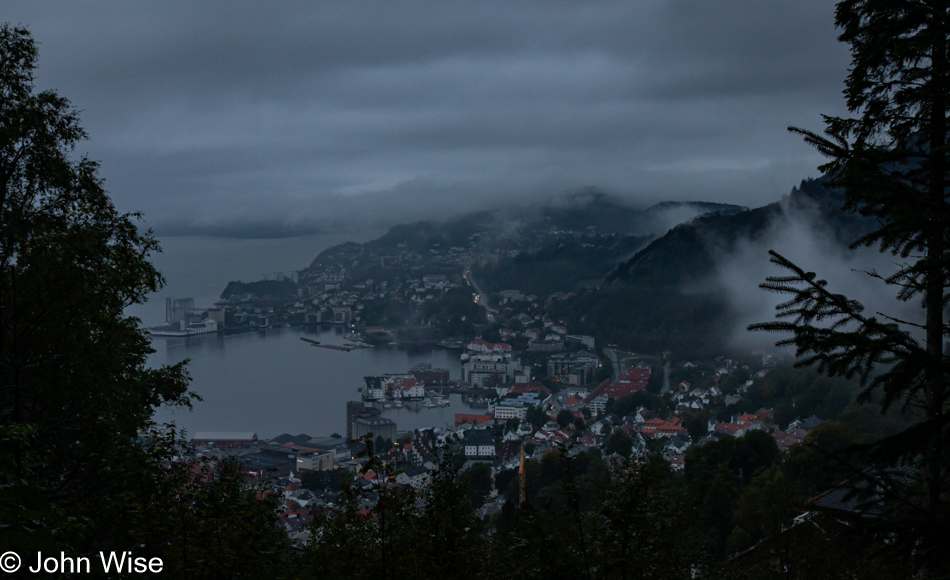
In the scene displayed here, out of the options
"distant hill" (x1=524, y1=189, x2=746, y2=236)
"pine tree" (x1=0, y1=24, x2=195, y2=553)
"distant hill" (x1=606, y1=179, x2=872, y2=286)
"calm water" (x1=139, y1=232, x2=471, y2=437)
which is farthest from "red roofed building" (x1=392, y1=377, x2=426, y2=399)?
"distant hill" (x1=524, y1=189, x2=746, y2=236)

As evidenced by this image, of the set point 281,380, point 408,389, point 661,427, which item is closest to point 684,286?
point 408,389

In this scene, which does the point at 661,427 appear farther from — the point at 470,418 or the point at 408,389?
the point at 408,389

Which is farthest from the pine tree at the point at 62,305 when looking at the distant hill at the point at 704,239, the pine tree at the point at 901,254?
the distant hill at the point at 704,239

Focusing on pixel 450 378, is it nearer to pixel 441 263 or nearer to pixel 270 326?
pixel 270 326

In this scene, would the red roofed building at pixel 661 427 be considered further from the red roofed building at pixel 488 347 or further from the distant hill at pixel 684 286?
the red roofed building at pixel 488 347

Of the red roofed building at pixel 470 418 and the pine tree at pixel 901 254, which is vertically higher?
the pine tree at pixel 901 254

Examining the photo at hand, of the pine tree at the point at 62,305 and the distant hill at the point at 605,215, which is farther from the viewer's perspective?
the distant hill at the point at 605,215

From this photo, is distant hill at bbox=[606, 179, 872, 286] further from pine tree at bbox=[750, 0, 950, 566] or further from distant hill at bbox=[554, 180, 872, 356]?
pine tree at bbox=[750, 0, 950, 566]

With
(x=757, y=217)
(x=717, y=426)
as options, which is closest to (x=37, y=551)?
(x=717, y=426)
